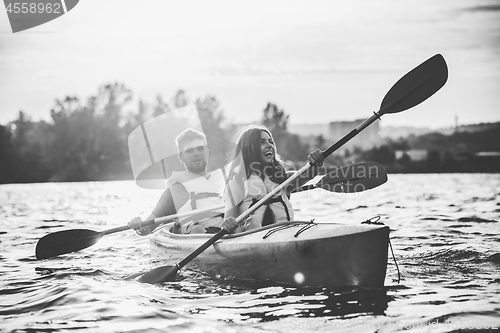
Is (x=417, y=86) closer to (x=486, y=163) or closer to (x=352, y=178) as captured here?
(x=352, y=178)

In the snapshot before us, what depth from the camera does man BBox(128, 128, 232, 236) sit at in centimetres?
641

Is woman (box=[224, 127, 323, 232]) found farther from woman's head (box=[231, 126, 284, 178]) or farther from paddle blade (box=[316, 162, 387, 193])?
paddle blade (box=[316, 162, 387, 193])

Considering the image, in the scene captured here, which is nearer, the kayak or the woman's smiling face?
the kayak

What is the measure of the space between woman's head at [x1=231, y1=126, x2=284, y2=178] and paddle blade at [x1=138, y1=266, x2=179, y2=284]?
1.21 meters

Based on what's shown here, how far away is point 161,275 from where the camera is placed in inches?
211

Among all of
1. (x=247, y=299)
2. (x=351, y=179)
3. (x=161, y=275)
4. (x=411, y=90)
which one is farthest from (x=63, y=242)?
(x=411, y=90)

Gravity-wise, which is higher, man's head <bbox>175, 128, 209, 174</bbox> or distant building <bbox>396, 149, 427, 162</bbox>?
man's head <bbox>175, 128, 209, 174</bbox>

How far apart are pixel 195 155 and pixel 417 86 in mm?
2656

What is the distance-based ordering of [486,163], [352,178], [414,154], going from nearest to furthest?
[352,178] → [486,163] → [414,154]

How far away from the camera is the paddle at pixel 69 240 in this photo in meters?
6.30

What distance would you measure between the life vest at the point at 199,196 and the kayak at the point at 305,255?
38.4 inches

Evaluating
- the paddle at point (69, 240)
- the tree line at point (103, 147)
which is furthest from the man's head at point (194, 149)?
the tree line at point (103, 147)

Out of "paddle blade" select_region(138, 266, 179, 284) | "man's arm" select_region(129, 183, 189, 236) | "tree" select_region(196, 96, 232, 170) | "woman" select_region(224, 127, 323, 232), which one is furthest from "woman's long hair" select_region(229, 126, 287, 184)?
"tree" select_region(196, 96, 232, 170)

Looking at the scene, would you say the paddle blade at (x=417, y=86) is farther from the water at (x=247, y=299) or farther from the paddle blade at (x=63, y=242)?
the paddle blade at (x=63, y=242)
